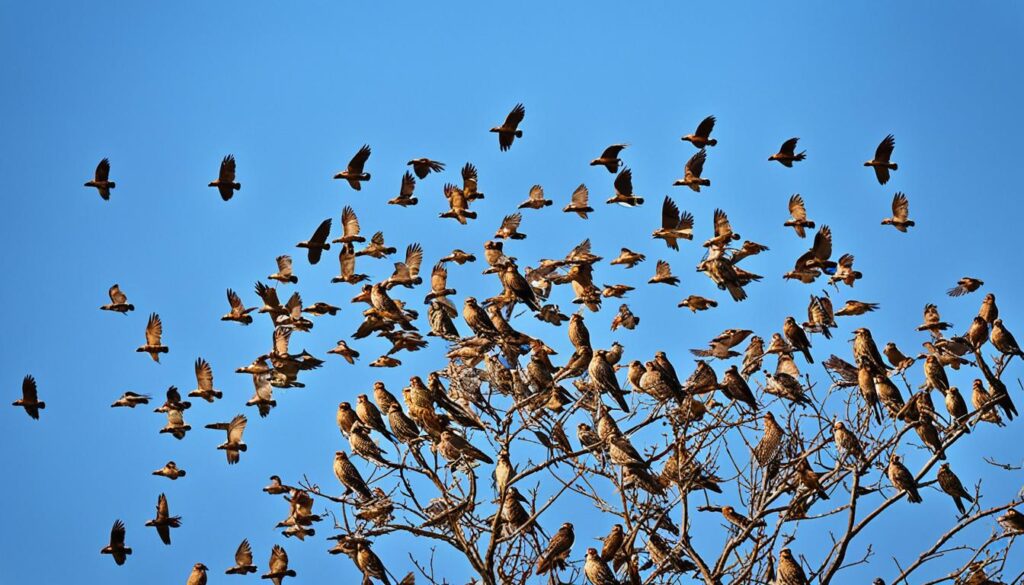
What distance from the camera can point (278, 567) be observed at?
19.5m

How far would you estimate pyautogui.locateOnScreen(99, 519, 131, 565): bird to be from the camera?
70.6 ft

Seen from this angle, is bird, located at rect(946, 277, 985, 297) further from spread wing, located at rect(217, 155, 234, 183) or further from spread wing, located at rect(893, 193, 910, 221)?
spread wing, located at rect(217, 155, 234, 183)

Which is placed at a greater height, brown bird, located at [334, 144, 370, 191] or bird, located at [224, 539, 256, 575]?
brown bird, located at [334, 144, 370, 191]

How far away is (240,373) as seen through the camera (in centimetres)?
2355

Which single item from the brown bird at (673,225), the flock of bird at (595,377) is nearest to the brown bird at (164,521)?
the flock of bird at (595,377)

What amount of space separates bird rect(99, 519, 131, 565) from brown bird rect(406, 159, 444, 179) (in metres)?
6.17

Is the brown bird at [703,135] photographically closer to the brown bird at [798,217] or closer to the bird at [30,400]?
the brown bird at [798,217]

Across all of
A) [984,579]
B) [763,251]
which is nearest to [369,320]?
[763,251]

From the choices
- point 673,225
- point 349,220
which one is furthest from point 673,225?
point 349,220

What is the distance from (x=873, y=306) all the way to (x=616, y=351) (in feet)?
14.4

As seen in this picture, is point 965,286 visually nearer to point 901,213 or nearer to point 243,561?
point 901,213

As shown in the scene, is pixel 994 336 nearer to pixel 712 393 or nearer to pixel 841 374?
pixel 841 374

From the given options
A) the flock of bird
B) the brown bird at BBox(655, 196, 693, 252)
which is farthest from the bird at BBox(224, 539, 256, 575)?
the brown bird at BBox(655, 196, 693, 252)

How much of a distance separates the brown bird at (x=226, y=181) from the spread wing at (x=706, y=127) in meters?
6.70
